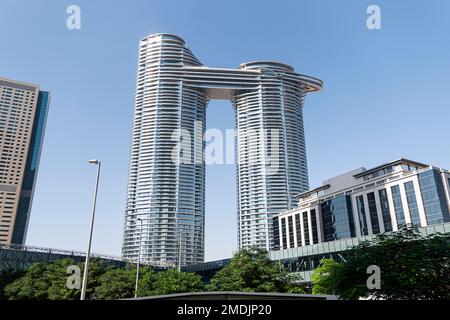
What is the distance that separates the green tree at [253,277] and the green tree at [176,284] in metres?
2.55

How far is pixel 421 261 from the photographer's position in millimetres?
19578

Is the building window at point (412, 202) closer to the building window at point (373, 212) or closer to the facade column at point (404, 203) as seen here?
the facade column at point (404, 203)

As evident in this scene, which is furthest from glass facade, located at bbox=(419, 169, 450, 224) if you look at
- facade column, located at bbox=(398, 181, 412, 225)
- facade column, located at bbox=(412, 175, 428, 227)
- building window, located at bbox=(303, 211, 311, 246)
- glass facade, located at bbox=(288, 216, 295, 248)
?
glass facade, located at bbox=(288, 216, 295, 248)

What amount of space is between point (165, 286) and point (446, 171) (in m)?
79.1

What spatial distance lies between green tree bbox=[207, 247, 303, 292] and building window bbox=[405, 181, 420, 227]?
2541 inches

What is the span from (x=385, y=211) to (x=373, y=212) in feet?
13.0

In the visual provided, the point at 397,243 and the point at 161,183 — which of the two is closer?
the point at 397,243

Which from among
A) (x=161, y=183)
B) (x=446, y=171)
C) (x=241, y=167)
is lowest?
(x=446, y=171)

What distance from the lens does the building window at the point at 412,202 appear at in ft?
292

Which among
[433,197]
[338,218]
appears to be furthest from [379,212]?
[433,197]
